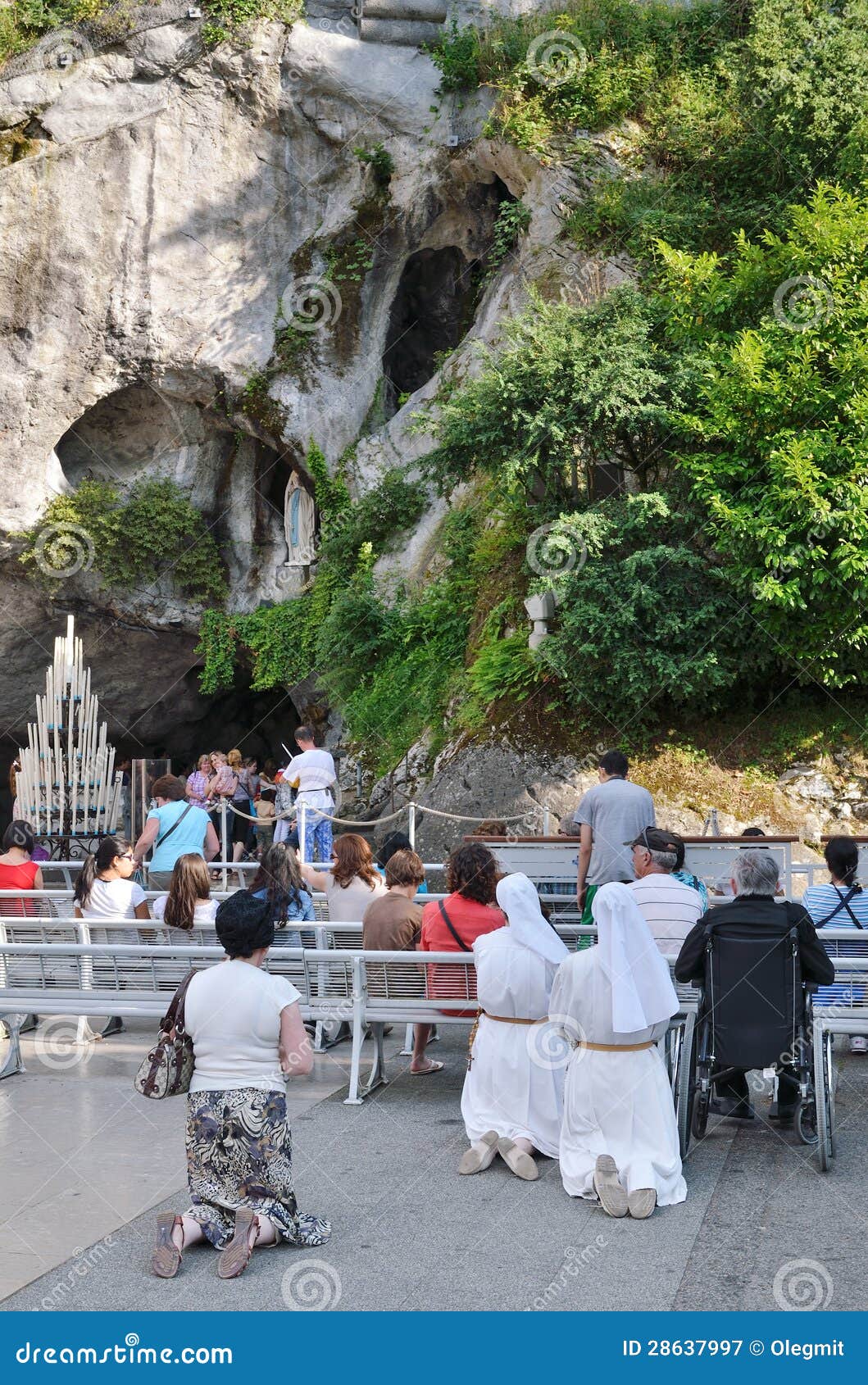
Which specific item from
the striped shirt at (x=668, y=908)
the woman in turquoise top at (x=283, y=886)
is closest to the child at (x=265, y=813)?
the woman in turquoise top at (x=283, y=886)

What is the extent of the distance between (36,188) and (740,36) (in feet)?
39.3

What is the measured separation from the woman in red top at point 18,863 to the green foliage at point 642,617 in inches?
247

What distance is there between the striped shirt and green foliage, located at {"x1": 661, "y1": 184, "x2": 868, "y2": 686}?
21.0 ft

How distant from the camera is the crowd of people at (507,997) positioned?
4.63 m

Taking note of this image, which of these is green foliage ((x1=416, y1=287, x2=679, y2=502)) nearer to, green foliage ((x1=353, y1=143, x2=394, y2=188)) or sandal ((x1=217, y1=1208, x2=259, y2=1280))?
green foliage ((x1=353, y1=143, x2=394, y2=188))

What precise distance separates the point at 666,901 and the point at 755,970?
0.98m

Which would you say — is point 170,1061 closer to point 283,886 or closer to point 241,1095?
point 241,1095

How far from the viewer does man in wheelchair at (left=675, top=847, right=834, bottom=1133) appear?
5426 millimetres

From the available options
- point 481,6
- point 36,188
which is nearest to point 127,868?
point 36,188

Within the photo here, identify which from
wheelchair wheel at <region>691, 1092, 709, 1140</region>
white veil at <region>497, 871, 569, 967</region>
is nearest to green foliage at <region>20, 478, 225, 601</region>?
white veil at <region>497, 871, 569, 967</region>

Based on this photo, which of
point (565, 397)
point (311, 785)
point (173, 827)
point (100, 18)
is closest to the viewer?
point (173, 827)

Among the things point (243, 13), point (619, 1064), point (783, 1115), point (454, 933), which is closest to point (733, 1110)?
point (783, 1115)

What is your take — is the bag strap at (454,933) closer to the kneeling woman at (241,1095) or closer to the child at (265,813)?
the kneeling woman at (241,1095)

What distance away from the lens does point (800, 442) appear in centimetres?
1214
